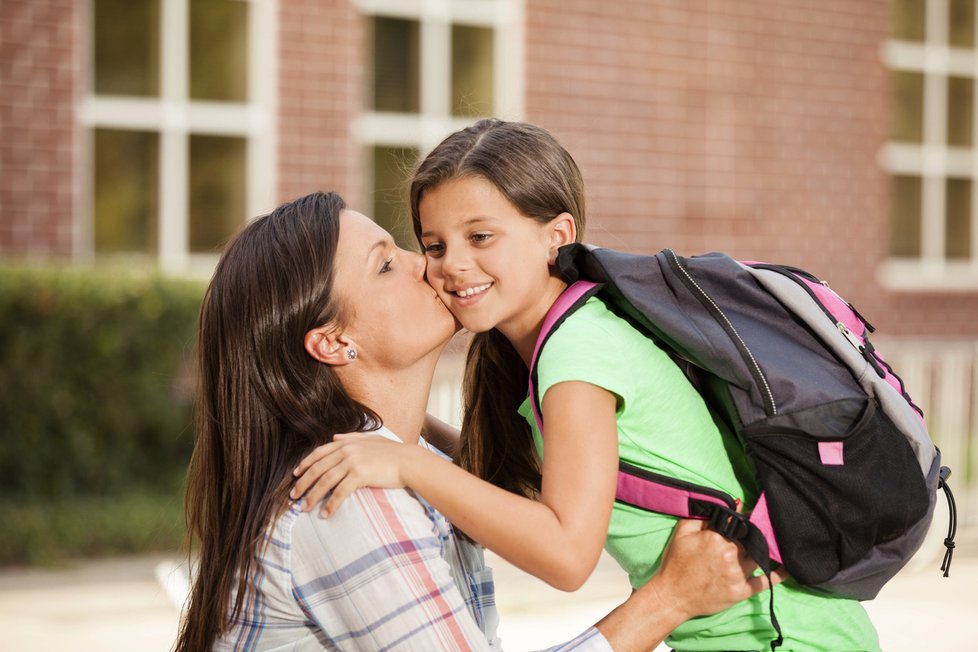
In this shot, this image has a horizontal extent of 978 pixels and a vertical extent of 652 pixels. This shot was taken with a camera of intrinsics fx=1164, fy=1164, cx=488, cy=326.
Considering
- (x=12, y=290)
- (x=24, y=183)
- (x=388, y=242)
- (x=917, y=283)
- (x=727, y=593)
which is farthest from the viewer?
(x=917, y=283)

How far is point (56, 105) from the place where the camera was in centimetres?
675

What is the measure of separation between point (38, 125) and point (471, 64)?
2.90 meters

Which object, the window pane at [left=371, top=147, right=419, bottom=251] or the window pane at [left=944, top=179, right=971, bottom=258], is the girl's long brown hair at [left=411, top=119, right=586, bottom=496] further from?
the window pane at [left=944, top=179, right=971, bottom=258]

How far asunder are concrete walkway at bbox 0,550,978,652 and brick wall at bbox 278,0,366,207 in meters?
2.69

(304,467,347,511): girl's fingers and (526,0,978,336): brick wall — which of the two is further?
(526,0,978,336): brick wall

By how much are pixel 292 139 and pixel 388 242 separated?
16.5 ft

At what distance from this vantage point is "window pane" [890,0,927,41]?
9.78m

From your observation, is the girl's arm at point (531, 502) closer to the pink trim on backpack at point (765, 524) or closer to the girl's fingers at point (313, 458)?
the girl's fingers at point (313, 458)

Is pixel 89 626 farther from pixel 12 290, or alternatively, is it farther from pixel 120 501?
pixel 12 290

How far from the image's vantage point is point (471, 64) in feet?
26.5

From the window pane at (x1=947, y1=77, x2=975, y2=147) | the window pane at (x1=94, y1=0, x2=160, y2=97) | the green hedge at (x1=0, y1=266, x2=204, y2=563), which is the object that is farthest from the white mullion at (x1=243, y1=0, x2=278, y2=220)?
the window pane at (x1=947, y1=77, x2=975, y2=147)

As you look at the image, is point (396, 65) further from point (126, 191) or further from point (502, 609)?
point (502, 609)

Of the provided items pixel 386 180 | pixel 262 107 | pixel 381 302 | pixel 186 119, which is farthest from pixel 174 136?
pixel 381 302

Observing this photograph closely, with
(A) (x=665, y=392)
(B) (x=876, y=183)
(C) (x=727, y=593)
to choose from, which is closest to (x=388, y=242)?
(A) (x=665, y=392)
